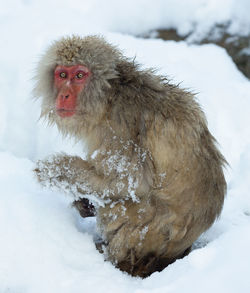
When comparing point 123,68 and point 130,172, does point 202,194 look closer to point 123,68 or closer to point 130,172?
point 130,172

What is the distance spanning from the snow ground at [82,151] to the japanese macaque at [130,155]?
25 cm

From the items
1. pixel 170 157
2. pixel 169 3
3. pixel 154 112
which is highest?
pixel 169 3

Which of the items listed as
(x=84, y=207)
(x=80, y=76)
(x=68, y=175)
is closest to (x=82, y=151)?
(x=84, y=207)

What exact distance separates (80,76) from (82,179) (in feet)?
1.90

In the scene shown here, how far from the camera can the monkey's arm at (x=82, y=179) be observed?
8.12 feet

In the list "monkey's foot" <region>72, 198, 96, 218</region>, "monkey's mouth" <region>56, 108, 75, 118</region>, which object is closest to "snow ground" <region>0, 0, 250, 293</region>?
"monkey's foot" <region>72, 198, 96, 218</region>

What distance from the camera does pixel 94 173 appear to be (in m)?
2.53

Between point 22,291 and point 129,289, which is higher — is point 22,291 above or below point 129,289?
below

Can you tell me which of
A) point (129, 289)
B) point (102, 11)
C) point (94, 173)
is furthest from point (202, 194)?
point (102, 11)

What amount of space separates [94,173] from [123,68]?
2.07ft

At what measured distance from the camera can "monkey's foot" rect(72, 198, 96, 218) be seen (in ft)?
9.34

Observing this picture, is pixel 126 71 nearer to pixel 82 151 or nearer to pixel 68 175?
pixel 68 175

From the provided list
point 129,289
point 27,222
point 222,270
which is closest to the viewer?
point 222,270

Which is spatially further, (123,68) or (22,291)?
(123,68)
